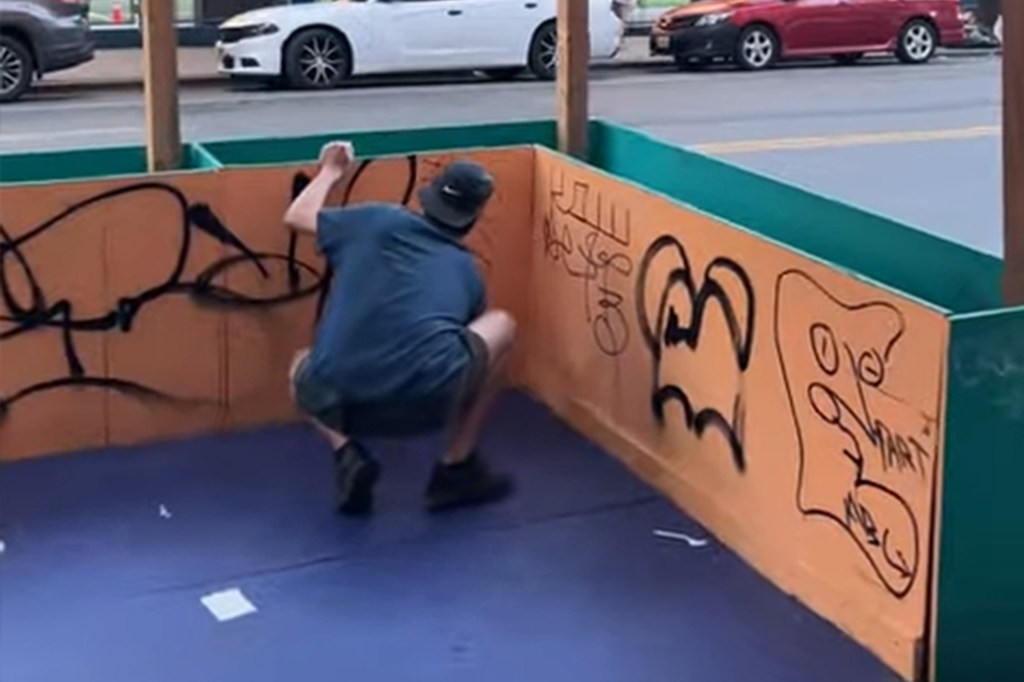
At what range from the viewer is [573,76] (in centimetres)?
706

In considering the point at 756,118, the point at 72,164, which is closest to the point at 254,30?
the point at 756,118

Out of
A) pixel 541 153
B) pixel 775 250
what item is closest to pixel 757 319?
pixel 775 250

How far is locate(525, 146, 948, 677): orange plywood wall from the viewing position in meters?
4.43

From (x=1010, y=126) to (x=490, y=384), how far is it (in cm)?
185

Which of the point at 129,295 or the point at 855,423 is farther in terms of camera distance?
the point at 129,295

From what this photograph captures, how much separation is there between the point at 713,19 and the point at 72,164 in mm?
12957

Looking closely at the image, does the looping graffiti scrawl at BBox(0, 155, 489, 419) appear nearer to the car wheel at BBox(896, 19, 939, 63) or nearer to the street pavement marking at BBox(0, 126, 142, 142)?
the street pavement marking at BBox(0, 126, 142, 142)

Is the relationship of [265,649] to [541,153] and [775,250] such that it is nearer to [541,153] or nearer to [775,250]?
[775,250]

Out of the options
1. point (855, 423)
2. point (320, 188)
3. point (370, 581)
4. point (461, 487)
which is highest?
point (320, 188)

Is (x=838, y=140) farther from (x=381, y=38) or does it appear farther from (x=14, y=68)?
(x=14, y=68)

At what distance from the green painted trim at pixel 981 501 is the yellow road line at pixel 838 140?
8.71 meters

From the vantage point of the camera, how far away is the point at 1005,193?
16.0 ft

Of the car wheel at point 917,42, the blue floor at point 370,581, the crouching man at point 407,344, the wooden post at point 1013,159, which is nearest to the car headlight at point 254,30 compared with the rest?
the car wheel at point 917,42

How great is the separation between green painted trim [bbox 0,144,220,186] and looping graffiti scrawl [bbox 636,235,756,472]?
1.84m
